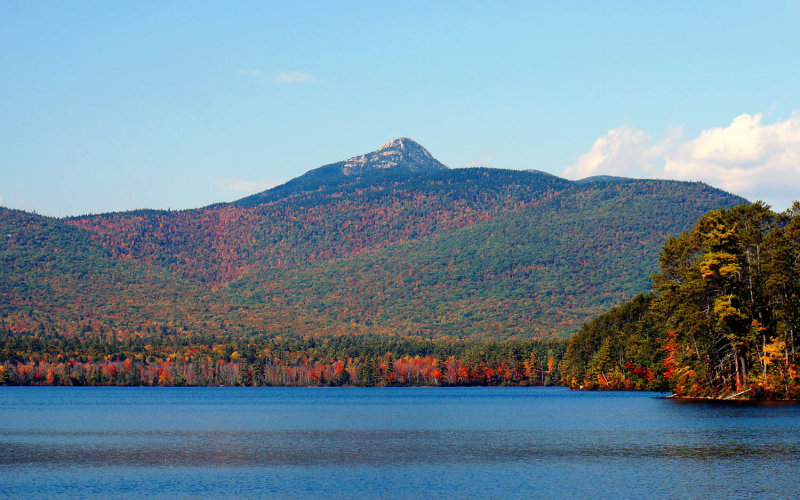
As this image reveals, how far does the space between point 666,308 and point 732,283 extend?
9600 mm

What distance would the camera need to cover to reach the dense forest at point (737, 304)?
277 feet

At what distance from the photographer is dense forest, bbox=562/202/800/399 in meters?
84.6

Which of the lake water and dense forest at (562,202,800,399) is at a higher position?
dense forest at (562,202,800,399)

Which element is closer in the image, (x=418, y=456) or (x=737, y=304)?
(x=418, y=456)

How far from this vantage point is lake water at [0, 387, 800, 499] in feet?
144

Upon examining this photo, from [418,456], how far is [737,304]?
44513mm

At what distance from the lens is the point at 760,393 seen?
290 feet

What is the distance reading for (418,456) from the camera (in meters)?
57.0

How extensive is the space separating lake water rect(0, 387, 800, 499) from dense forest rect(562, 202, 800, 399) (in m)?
4.87

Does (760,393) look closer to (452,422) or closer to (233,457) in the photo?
(452,422)

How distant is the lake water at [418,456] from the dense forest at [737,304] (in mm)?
4875

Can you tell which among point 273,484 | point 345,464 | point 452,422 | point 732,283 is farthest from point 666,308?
point 273,484

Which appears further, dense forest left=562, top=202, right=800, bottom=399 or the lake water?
dense forest left=562, top=202, right=800, bottom=399

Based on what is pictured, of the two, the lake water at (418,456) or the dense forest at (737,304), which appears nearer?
the lake water at (418,456)
